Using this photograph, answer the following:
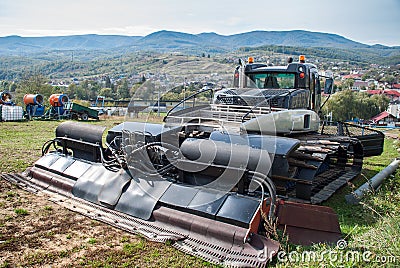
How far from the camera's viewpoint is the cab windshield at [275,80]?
747cm

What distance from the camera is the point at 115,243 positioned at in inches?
164

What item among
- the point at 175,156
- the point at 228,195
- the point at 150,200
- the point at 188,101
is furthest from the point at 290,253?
the point at 188,101

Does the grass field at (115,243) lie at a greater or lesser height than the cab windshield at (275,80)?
lesser

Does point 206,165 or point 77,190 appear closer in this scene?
point 206,165

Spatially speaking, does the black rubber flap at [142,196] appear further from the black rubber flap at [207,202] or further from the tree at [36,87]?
the tree at [36,87]

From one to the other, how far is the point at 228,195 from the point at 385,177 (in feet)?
13.7

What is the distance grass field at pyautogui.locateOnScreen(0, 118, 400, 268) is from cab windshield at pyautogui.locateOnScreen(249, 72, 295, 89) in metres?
2.76

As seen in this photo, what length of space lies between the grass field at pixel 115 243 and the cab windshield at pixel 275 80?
2.76 metres

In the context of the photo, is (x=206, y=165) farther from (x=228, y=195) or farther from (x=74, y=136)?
(x=74, y=136)

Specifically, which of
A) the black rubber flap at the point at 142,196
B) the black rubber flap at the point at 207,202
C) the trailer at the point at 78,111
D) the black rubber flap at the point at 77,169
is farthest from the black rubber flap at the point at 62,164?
the trailer at the point at 78,111

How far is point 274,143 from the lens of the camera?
15.8 ft

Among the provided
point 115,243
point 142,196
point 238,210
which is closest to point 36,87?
point 142,196

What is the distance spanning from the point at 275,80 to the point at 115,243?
16.1ft

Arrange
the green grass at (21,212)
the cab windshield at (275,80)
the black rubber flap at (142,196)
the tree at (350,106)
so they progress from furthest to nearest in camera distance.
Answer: the tree at (350,106)
the cab windshield at (275,80)
the green grass at (21,212)
the black rubber flap at (142,196)
